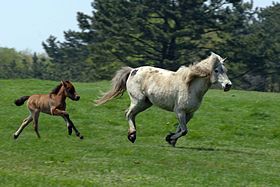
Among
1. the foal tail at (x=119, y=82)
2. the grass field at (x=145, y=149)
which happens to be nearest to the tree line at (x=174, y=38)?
the grass field at (x=145, y=149)

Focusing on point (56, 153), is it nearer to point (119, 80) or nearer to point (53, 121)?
point (119, 80)

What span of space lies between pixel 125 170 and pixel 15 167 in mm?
1753

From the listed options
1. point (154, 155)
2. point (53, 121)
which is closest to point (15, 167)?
point (154, 155)

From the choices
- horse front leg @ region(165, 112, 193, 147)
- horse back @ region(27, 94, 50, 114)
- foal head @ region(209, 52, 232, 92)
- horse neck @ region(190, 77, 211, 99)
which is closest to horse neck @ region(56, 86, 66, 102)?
horse back @ region(27, 94, 50, 114)

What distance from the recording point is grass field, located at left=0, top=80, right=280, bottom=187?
1035cm

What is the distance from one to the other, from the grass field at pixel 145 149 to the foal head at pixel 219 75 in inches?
53.6

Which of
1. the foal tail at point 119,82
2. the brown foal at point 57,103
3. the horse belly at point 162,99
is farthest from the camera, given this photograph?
the foal tail at point 119,82

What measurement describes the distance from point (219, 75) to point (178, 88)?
2.91ft

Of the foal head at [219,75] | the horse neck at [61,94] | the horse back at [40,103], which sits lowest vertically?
the horse back at [40,103]

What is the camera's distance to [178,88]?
14445mm

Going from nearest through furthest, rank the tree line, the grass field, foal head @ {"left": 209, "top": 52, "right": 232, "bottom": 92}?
1. the grass field
2. foal head @ {"left": 209, "top": 52, "right": 232, "bottom": 92}
3. the tree line

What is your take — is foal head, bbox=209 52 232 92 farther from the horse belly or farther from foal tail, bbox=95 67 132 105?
foal tail, bbox=95 67 132 105

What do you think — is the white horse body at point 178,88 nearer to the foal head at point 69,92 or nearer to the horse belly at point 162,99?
the horse belly at point 162,99

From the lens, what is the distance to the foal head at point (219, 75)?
14203mm
